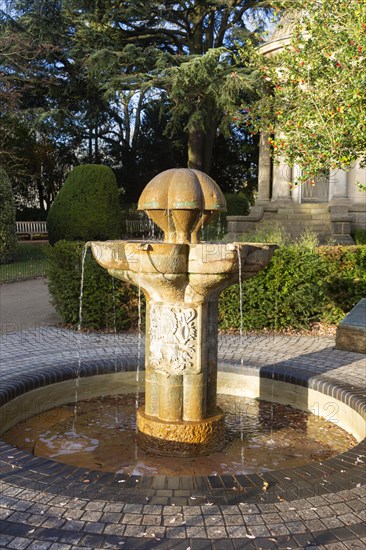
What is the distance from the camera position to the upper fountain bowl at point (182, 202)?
4.34 metres

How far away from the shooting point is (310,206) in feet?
67.6

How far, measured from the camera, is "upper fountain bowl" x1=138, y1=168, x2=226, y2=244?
434 centimetres

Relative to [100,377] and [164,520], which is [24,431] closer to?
[100,377]

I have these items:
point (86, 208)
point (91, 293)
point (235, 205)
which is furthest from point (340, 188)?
point (91, 293)

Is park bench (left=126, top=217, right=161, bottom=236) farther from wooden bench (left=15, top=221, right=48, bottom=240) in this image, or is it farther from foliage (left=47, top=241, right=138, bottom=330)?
foliage (left=47, top=241, right=138, bottom=330)

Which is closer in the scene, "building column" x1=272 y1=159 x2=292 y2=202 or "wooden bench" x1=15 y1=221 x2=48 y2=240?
"building column" x1=272 y1=159 x2=292 y2=202

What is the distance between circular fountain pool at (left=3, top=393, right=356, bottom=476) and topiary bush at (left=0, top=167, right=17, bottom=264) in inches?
552

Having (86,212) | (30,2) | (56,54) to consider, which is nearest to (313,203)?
(86,212)

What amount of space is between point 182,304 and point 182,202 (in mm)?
854

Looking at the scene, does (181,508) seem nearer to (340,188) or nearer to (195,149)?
(340,188)

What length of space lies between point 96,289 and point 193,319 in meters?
4.78

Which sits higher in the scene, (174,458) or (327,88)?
(327,88)

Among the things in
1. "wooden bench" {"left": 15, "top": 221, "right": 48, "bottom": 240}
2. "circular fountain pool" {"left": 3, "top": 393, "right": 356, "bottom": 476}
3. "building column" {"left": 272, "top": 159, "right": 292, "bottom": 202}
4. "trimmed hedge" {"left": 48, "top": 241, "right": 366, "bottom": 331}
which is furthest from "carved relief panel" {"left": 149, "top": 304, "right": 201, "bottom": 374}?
"wooden bench" {"left": 15, "top": 221, "right": 48, "bottom": 240}

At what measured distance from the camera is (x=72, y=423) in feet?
17.3
